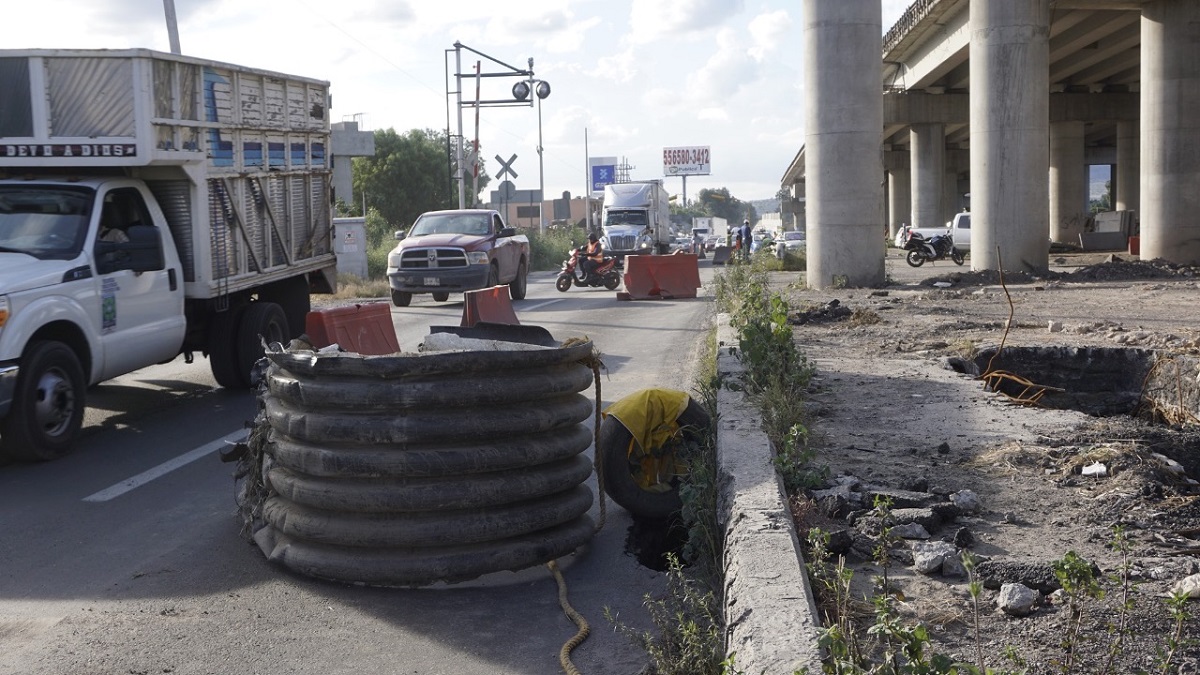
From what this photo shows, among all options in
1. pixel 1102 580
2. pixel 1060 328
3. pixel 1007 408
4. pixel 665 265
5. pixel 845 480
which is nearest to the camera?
pixel 1102 580

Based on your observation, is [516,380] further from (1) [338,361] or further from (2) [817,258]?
→ (2) [817,258]

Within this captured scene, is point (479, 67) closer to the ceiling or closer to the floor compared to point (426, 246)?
closer to the ceiling

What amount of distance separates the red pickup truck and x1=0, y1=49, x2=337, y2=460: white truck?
10.5 m

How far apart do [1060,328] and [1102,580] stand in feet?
33.7

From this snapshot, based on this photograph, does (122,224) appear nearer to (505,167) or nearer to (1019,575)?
(1019,575)

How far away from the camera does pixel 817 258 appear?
2452 centimetres

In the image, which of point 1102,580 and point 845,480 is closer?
point 1102,580

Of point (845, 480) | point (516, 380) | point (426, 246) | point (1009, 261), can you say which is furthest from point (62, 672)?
point (1009, 261)

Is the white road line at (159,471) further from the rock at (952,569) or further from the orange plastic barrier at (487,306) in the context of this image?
the rock at (952,569)

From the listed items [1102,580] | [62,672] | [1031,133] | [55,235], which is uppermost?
[1031,133]

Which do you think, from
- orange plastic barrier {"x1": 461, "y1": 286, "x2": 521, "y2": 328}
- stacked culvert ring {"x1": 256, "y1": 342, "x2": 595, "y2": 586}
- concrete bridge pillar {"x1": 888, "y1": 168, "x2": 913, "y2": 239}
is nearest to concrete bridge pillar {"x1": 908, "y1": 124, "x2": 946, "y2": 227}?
concrete bridge pillar {"x1": 888, "y1": 168, "x2": 913, "y2": 239}

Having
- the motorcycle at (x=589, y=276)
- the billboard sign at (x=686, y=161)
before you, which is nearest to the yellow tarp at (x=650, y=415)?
the motorcycle at (x=589, y=276)

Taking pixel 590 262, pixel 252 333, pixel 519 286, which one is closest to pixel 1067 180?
pixel 590 262

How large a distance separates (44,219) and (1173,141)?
86.9 feet
